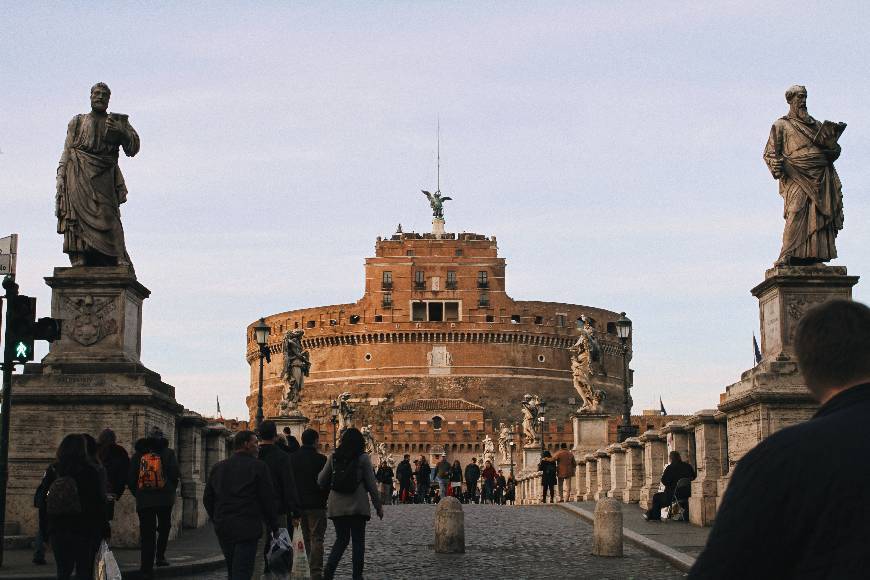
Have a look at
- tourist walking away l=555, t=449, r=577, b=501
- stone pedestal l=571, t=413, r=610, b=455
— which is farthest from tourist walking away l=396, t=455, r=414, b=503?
tourist walking away l=555, t=449, r=577, b=501

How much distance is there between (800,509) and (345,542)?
8510 mm

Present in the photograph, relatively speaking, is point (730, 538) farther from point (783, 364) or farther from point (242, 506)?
point (783, 364)

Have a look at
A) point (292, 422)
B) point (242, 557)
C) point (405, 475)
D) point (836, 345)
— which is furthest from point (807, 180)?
point (405, 475)

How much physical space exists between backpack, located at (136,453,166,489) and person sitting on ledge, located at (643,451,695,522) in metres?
8.29

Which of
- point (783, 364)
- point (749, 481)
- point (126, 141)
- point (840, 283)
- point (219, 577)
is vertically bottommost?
A: point (219, 577)

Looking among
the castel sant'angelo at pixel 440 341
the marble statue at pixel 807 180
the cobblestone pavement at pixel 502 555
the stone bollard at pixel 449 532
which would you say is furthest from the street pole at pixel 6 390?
the castel sant'angelo at pixel 440 341

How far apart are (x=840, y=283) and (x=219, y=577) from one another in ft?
22.5

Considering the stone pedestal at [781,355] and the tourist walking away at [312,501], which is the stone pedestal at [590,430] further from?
the tourist walking away at [312,501]

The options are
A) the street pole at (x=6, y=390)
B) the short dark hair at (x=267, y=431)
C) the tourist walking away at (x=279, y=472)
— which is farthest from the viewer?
the street pole at (x=6, y=390)

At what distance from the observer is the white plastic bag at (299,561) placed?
10.5m

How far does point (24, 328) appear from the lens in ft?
38.1

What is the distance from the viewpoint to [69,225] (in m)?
13.6

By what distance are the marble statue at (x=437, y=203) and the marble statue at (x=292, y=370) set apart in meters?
77.1

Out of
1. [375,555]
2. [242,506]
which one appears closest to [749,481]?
[242,506]
